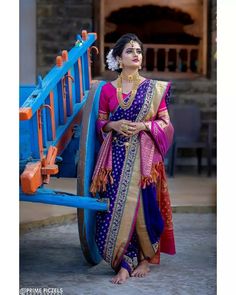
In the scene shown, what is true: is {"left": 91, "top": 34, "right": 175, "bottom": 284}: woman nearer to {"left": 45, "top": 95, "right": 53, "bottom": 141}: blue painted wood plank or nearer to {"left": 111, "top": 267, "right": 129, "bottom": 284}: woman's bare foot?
{"left": 111, "top": 267, "right": 129, "bottom": 284}: woman's bare foot

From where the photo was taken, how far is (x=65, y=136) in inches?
166

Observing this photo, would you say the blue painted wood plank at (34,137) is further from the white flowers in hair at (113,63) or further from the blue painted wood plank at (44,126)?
the white flowers in hair at (113,63)

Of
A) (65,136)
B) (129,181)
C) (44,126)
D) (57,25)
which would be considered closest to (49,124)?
(44,126)

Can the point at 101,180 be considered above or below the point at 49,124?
below

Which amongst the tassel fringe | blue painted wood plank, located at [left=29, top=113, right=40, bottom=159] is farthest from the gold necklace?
Answer: blue painted wood plank, located at [left=29, top=113, right=40, bottom=159]

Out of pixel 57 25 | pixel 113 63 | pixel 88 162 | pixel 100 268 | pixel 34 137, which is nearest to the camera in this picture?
pixel 34 137

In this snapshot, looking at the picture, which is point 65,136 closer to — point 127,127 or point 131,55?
point 127,127

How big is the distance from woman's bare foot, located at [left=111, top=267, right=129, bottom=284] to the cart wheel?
21 centimetres

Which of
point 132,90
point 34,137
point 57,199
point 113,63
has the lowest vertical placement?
point 57,199

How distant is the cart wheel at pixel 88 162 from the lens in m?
3.90

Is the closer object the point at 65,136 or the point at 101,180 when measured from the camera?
the point at 101,180

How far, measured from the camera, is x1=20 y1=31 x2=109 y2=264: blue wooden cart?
3.63 meters

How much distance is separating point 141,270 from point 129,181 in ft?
1.63
